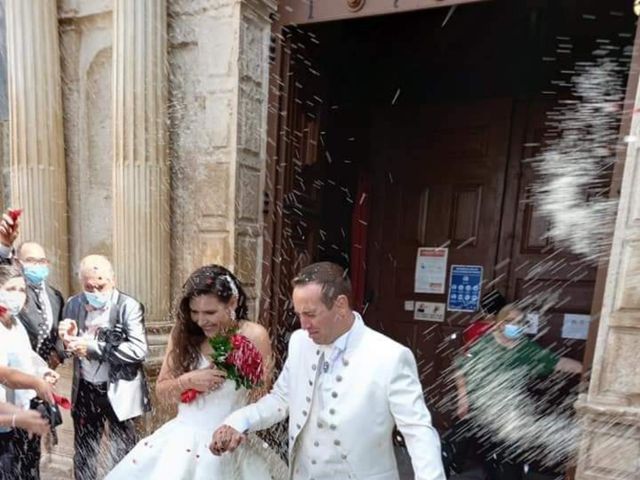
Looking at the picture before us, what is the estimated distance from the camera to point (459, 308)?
4586 mm

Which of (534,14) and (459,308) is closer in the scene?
(534,14)

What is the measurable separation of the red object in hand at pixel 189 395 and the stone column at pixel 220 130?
1.51m

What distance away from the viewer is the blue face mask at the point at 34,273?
288 cm

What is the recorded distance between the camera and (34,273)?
2.89m

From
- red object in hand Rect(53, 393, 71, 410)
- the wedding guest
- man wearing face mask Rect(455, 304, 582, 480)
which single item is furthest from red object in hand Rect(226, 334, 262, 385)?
man wearing face mask Rect(455, 304, 582, 480)

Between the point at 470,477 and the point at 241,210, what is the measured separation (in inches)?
103

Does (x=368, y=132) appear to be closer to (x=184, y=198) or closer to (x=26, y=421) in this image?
(x=184, y=198)

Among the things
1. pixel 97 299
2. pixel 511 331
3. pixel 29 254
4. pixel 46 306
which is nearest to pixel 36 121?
pixel 29 254

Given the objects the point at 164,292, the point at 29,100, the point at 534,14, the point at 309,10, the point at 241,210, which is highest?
the point at 534,14

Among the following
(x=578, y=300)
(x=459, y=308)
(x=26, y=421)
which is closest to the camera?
(x=26, y=421)

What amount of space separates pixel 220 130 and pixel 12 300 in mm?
1877

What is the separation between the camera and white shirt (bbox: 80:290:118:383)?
2.86m

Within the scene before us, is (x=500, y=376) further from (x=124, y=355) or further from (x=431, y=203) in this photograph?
(x=124, y=355)

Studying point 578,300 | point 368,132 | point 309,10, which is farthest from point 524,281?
point 309,10
